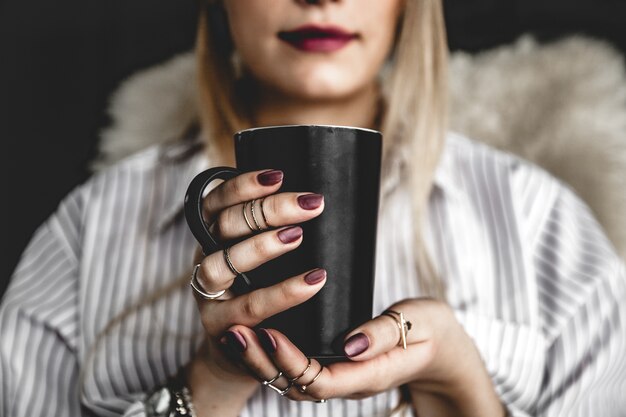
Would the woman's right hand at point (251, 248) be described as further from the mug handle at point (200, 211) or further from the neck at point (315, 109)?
the neck at point (315, 109)

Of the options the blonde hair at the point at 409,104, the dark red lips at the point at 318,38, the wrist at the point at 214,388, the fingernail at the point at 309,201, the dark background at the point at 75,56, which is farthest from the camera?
the dark background at the point at 75,56

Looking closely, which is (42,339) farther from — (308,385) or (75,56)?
(75,56)

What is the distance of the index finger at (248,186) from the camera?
58 centimetres

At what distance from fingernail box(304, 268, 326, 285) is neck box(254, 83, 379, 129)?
53 centimetres

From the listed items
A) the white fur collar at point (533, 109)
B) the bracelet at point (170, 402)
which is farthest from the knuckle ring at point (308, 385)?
the white fur collar at point (533, 109)

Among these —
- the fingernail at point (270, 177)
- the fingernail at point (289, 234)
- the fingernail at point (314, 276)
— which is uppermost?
the fingernail at point (270, 177)

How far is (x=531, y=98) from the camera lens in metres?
1.25

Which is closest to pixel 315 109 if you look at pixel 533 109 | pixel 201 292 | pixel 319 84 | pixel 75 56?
pixel 319 84

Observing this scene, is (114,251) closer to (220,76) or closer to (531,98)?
(220,76)

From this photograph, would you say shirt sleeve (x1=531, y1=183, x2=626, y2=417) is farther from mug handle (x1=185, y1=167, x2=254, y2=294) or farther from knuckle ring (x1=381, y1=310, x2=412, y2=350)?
mug handle (x1=185, y1=167, x2=254, y2=294)

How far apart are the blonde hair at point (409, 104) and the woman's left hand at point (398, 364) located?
0.22 meters

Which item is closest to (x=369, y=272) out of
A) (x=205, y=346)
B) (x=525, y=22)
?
(x=205, y=346)

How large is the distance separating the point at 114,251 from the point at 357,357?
60 centimetres

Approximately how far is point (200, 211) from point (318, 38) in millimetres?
439
